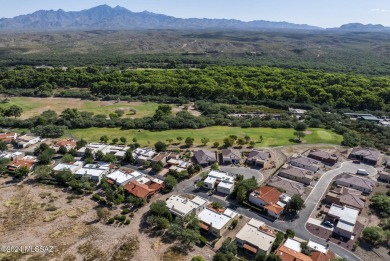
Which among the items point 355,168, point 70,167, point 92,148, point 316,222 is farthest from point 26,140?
point 355,168

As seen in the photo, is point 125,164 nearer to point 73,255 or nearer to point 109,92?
point 73,255

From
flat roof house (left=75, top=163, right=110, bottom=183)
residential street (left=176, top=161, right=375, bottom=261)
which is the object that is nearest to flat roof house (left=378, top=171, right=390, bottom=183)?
residential street (left=176, top=161, right=375, bottom=261)

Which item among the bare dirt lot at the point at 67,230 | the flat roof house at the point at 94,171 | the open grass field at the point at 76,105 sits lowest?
the open grass field at the point at 76,105

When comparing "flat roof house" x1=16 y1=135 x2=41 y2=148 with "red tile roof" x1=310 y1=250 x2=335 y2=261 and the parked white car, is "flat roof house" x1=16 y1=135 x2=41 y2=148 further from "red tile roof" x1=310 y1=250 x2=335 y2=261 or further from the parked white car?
the parked white car

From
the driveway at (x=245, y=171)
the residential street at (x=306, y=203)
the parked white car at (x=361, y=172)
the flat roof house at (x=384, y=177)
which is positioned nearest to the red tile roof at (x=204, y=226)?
the residential street at (x=306, y=203)

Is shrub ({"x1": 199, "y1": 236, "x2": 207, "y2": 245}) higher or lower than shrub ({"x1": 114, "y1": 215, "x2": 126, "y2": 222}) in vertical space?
higher

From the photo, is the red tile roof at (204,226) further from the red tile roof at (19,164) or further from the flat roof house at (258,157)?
the red tile roof at (19,164)
